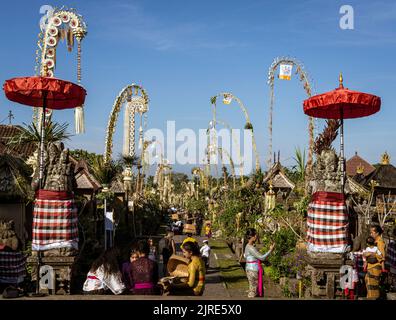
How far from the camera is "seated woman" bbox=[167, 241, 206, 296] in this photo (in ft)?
25.6

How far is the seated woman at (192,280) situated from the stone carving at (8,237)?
4.38m

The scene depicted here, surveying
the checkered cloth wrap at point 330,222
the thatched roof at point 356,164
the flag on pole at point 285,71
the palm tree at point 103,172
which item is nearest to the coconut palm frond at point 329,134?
the checkered cloth wrap at point 330,222

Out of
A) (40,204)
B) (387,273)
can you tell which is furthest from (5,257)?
(387,273)

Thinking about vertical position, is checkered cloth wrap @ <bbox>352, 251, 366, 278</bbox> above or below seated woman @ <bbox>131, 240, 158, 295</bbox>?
below

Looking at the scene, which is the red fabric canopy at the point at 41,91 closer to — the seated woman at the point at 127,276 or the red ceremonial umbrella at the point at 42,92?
the red ceremonial umbrella at the point at 42,92

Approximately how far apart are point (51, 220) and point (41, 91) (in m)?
2.51

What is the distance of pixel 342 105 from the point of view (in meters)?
10.8

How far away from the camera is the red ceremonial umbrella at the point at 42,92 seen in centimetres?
1007

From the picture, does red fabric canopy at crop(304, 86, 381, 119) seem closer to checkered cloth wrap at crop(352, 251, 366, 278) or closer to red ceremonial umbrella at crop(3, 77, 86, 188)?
checkered cloth wrap at crop(352, 251, 366, 278)

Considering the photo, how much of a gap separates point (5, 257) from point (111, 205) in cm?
1478

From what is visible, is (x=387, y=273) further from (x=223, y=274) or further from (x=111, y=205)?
(x=111, y=205)

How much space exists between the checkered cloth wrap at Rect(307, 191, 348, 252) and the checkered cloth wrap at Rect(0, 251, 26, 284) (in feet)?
19.4

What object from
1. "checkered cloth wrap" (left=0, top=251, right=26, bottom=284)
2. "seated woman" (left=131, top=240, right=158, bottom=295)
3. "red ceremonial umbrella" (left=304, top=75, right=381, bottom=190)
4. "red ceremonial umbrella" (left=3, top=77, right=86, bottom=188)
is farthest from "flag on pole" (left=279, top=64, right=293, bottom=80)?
"seated woman" (left=131, top=240, right=158, bottom=295)

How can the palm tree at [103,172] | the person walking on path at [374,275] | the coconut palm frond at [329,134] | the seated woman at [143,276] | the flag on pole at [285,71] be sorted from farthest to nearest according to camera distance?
the flag on pole at [285,71], the palm tree at [103,172], the coconut palm frond at [329,134], the person walking on path at [374,275], the seated woman at [143,276]
